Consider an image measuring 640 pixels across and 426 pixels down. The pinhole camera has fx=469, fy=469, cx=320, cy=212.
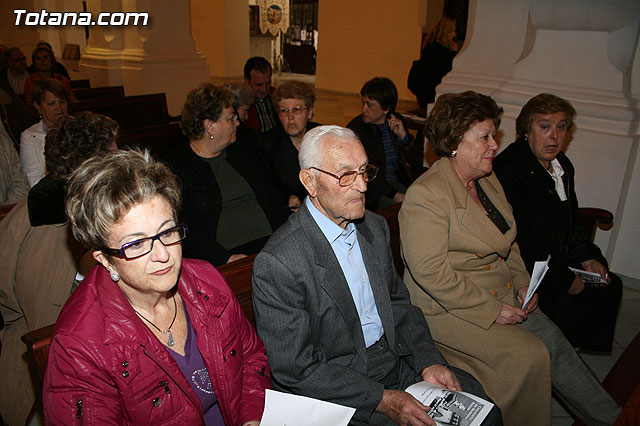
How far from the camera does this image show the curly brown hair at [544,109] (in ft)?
9.75

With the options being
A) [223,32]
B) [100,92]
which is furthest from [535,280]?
[223,32]

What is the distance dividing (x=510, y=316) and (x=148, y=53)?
23.7ft

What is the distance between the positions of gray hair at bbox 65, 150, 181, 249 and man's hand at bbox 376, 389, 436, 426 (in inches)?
44.3

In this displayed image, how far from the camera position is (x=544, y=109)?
118 inches

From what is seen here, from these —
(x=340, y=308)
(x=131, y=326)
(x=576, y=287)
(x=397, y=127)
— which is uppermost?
(x=397, y=127)

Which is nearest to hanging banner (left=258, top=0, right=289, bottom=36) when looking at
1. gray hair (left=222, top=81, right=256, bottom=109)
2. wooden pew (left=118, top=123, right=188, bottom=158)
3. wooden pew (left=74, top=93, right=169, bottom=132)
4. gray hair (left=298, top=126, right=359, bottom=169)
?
wooden pew (left=74, top=93, right=169, bottom=132)

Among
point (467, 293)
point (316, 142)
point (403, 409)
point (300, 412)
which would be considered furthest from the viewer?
point (467, 293)

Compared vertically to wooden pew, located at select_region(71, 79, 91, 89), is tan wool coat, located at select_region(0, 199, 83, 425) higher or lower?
lower

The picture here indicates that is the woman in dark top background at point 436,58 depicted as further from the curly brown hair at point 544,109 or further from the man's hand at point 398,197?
the curly brown hair at point 544,109

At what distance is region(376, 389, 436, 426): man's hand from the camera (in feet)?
5.73

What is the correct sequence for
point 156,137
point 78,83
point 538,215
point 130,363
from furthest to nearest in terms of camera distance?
point 78,83 → point 156,137 → point 538,215 → point 130,363

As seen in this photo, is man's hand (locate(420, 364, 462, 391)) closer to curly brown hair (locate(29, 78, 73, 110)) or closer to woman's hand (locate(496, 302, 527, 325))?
woman's hand (locate(496, 302, 527, 325))

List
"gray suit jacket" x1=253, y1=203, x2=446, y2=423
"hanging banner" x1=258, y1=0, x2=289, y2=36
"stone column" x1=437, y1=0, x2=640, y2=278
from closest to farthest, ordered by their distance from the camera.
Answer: "gray suit jacket" x1=253, y1=203, x2=446, y2=423
"stone column" x1=437, y1=0, x2=640, y2=278
"hanging banner" x1=258, y1=0, x2=289, y2=36

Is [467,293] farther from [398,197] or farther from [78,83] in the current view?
[78,83]
